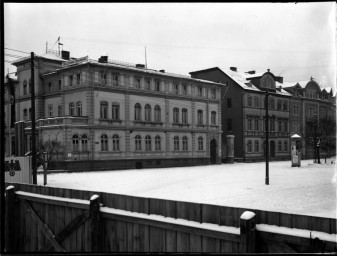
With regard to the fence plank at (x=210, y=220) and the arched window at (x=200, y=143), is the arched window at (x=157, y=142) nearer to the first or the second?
the arched window at (x=200, y=143)

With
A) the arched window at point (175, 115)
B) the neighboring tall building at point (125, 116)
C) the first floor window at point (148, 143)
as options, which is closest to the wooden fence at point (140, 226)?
the neighboring tall building at point (125, 116)

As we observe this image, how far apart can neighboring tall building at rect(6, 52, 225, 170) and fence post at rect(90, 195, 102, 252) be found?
55.3ft

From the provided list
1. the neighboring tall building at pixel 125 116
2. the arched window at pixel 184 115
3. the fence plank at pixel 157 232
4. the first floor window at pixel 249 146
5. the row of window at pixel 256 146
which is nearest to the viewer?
the fence plank at pixel 157 232

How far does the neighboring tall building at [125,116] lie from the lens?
1123 inches

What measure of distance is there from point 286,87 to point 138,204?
158ft

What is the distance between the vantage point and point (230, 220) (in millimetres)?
5055

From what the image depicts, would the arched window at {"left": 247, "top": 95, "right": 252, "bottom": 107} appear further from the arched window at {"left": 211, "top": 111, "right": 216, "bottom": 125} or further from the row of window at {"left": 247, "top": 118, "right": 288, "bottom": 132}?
the arched window at {"left": 211, "top": 111, "right": 216, "bottom": 125}

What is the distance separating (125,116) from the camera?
1435 inches

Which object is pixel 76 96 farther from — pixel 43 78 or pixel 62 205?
pixel 62 205

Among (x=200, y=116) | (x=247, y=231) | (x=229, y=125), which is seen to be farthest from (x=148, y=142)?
(x=247, y=231)

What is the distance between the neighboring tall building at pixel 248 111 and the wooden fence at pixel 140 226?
4199 cm

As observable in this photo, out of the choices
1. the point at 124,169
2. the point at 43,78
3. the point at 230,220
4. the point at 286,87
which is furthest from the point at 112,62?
the point at 230,220

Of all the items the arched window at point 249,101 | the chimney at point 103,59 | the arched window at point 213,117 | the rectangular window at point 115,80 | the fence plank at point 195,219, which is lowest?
the fence plank at point 195,219

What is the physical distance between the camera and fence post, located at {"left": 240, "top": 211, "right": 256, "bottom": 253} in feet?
15.0
